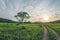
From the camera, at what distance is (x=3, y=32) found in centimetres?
1067

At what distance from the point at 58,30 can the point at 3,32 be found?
10.5 ft

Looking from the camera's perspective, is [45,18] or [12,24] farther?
[12,24]

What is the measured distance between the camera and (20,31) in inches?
433

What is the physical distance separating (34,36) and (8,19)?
1.69 meters

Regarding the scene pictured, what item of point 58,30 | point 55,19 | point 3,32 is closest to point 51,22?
point 55,19

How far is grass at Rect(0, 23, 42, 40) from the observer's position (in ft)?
33.3

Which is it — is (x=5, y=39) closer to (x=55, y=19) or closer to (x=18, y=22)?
(x=18, y=22)

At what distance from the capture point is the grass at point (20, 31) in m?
10.2

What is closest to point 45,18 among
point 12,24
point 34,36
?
point 34,36

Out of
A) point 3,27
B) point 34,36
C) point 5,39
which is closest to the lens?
point 5,39

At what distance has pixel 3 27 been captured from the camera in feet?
37.6

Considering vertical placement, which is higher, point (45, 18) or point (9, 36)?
point (45, 18)

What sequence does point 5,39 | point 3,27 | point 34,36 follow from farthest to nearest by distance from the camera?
point 3,27, point 34,36, point 5,39

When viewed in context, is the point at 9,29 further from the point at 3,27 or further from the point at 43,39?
the point at 43,39
